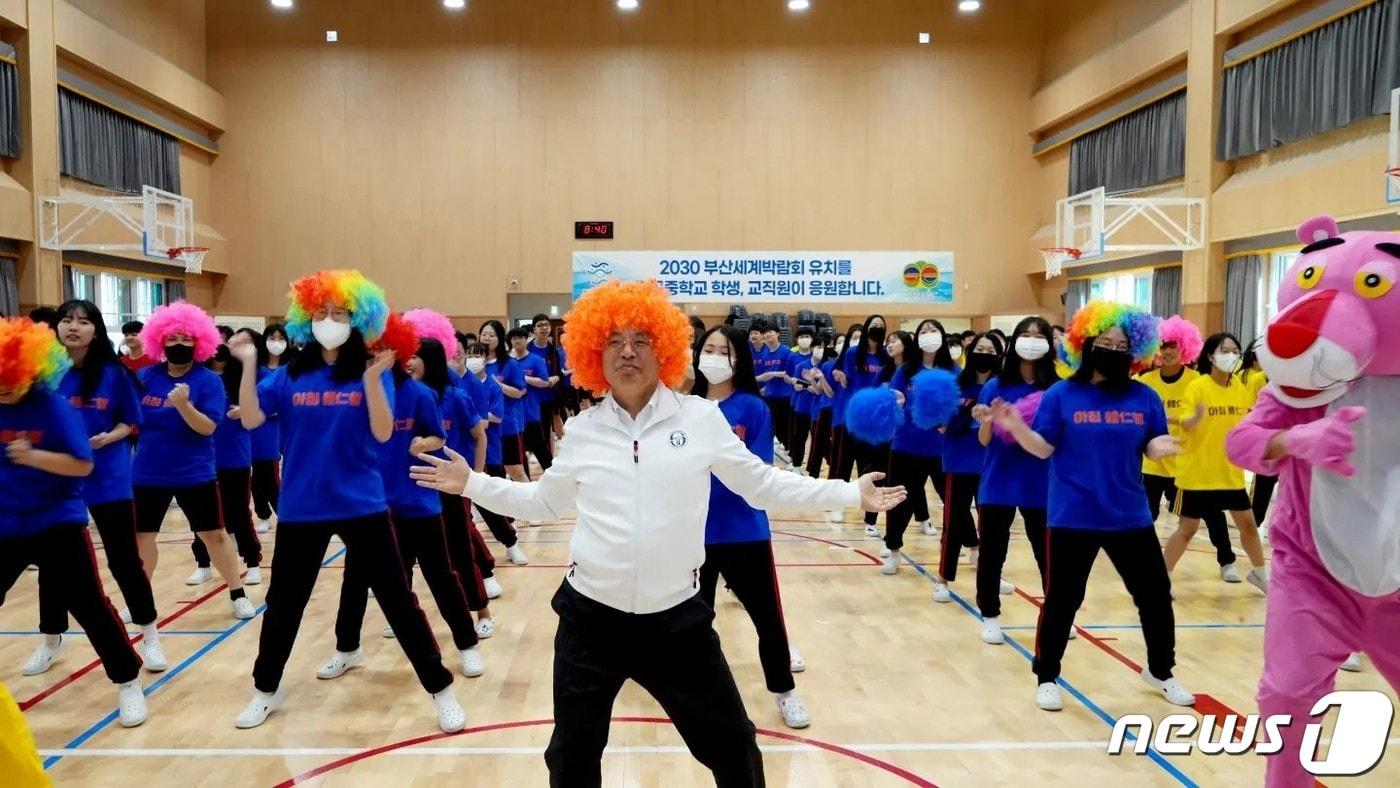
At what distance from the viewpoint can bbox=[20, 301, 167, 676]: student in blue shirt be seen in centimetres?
495

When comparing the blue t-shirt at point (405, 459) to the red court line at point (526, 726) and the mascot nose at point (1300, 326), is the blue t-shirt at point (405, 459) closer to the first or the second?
the red court line at point (526, 726)

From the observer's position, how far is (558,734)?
2.71 metres

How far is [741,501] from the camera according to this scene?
14.4 ft

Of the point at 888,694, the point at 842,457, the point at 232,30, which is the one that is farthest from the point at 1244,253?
the point at 232,30

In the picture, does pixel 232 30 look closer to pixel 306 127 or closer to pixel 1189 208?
pixel 306 127

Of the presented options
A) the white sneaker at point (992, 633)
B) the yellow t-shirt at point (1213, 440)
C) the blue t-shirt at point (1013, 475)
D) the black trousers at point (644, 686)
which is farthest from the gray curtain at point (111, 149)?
the black trousers at point (644, 686)

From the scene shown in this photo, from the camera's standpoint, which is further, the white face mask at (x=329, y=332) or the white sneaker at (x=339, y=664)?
the white sneaker at (x=339, y=664)

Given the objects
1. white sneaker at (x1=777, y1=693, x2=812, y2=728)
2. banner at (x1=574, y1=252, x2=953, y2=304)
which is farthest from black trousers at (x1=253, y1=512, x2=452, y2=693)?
banner at (x1=574, y1=252, x2=953, y2=304)

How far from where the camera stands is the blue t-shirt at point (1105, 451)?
14.4 ft

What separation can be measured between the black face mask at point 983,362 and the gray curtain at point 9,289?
1419 centimetres

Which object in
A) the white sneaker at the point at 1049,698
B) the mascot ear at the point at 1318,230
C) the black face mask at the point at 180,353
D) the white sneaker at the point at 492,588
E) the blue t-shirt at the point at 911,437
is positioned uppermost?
the mascot ear at the point at 1318,230

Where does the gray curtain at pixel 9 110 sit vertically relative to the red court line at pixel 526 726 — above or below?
above

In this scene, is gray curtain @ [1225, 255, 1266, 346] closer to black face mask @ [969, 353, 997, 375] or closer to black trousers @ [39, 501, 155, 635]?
black face mask @ [969, 353, 997, 375]

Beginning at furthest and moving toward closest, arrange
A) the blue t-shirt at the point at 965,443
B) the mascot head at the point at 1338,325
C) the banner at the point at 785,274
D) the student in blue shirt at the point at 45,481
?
1. the banner at the point at 785,274
2. the blue t-shirt at the point at 965,443
3. the student in blue shirt at the point at 45,481
4. the mascot head at the point at 1338,325
